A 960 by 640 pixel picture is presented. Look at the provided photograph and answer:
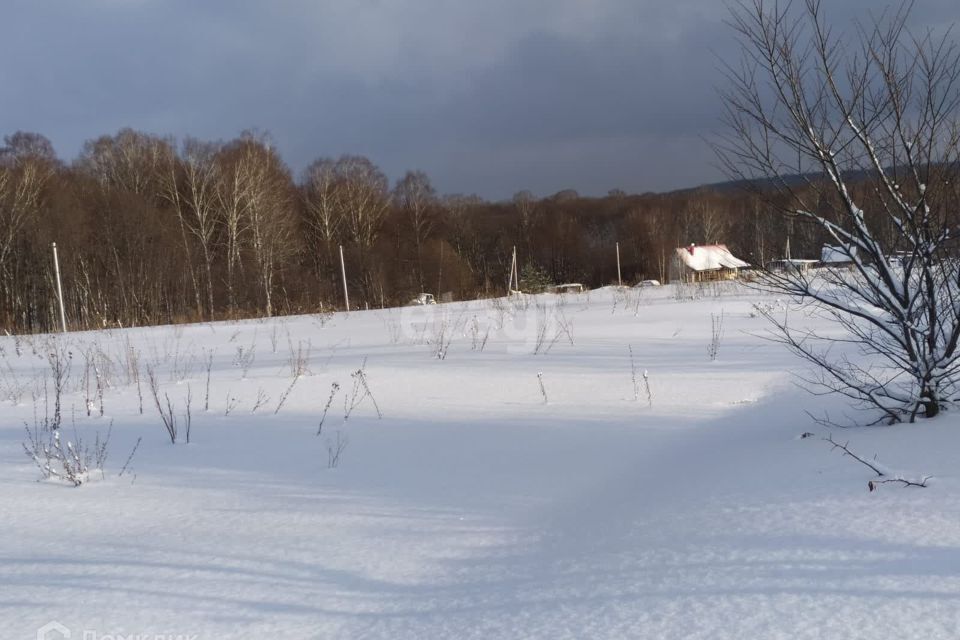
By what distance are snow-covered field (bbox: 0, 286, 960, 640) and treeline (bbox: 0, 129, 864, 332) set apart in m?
14.8

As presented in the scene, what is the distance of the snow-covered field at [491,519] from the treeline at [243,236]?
48.7ft

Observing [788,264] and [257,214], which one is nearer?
[788,264]

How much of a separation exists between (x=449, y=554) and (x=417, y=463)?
1576mm

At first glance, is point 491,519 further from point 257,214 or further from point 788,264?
point 257,214

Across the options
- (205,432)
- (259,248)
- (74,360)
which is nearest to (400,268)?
(259,248)

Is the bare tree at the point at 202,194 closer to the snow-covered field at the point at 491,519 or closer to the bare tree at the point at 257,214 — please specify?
the bare tree at the point at 257,214

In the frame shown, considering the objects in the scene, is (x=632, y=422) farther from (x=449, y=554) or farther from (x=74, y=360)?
(x=74, y=360)

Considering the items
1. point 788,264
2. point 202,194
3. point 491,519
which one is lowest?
point 491,519

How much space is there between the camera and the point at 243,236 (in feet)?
106

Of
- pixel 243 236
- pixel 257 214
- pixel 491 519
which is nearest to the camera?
pixel 491 519

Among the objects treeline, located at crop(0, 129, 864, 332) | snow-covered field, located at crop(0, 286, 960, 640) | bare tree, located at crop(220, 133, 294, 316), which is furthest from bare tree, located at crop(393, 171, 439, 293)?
snow-covered field, located at crop(0, 286, 960, 640)

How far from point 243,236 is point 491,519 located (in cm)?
3148

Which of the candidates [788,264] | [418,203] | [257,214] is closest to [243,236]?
[257,214]

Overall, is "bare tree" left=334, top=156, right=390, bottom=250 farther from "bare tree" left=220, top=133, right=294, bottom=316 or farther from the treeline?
"bare tree" left=220, top=133, right=294, bottom=316
